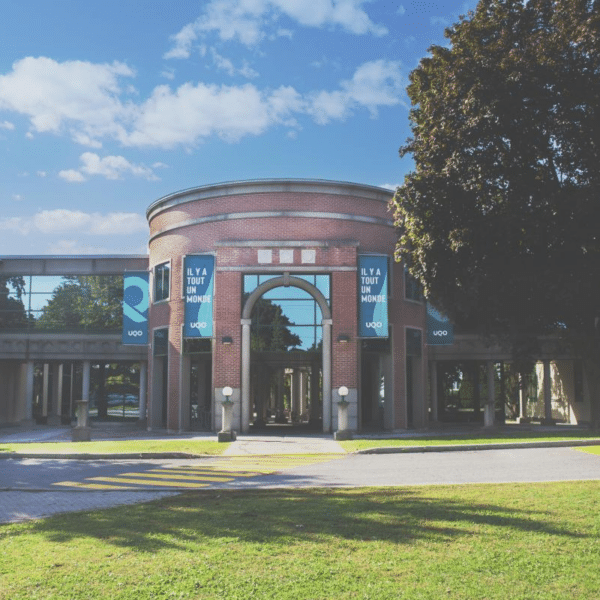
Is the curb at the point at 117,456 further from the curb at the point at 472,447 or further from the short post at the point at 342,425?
the short post at the point at 342,425

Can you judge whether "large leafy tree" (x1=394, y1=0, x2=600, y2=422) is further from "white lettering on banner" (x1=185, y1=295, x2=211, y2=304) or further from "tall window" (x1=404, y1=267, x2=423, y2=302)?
"white lettering on banner" (x1=185, y1=295, x2=211, y2=304)

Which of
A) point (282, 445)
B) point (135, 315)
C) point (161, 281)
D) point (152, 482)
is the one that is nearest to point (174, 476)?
point (152, 482)

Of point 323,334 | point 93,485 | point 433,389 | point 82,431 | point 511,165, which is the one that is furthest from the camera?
point 433,389

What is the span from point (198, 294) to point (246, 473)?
14102mm

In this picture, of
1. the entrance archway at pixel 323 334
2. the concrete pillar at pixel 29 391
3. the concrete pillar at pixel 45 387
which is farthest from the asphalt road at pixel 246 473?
the concrete pillar at pixel 45 387

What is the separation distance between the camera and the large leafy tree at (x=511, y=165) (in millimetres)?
19406

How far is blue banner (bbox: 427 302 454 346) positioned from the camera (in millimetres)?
30391

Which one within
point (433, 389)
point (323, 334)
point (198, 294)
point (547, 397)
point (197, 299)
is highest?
point (198, 294)

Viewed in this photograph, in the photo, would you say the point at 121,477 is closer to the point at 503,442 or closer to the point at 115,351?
the point at 503,442

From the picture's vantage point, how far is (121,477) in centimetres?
1404

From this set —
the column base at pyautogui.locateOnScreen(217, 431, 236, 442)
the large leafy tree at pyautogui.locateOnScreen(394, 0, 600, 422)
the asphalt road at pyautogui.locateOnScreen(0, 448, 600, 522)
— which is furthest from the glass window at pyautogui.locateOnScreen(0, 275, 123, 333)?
the large leafy tree at pyautogui.locateOnScreen(394, 0, 600, 422)

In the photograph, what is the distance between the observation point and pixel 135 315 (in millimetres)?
31234

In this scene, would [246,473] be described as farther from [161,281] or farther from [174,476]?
[161,281]

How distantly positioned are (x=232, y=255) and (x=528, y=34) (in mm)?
12980
